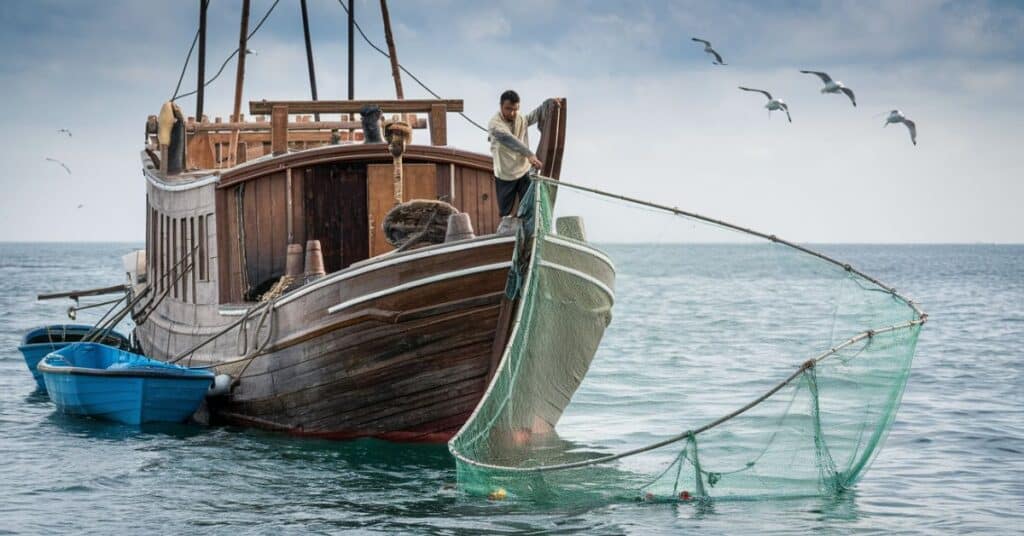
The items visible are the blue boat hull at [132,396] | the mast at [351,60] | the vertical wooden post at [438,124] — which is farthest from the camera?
the mast at [351,60]

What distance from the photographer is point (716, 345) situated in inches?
723

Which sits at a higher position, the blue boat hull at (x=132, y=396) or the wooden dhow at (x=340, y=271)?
the wooden dhow at (x=340, y=271)

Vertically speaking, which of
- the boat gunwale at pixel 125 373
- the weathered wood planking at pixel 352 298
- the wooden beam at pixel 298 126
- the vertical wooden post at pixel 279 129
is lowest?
the boat gunwale at pixel 125 373

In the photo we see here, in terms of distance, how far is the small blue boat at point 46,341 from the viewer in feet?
72.0

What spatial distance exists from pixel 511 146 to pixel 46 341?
12600mm

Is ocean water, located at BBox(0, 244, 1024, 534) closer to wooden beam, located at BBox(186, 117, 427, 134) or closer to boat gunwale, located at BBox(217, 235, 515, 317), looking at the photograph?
boat gunwale, located at BBox(217, 235, 515, 317)

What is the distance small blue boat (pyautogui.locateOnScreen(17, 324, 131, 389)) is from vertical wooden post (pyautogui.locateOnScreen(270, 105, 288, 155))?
7662 millimetres

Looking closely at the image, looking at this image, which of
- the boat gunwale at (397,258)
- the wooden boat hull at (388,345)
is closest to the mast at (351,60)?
the wooden boat hull at (388,345)

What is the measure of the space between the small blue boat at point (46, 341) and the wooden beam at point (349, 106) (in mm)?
7869

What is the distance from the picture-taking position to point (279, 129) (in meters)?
16.1

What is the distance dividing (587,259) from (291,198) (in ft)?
14.2

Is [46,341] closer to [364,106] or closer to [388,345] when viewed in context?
[364,106]

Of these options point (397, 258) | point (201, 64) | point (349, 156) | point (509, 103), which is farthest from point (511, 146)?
point (201, 64)

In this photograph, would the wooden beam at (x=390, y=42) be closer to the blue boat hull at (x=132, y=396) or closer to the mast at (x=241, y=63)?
the mast at (x=241, y=63)
